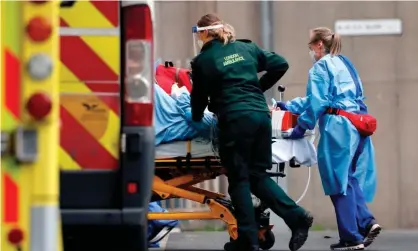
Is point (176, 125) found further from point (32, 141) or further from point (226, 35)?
point (32, 141)

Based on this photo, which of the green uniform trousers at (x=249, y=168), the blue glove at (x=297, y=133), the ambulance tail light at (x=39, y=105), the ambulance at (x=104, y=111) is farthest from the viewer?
the blue glove at (x=297, y=133)

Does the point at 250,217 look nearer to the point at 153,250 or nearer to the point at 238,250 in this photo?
the point at 238,250

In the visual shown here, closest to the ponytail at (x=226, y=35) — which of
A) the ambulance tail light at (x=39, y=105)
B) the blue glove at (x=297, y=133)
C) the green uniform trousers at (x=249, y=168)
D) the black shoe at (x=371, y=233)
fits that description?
Answer: the green uniform trousers at (x=249, y=168)

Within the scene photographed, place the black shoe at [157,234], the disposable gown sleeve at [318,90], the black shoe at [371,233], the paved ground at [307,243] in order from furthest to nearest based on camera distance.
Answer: the paved ground at [307,243] < the black shoe at [157,234] < the black shoe at [371,233] < the disposable gown sleeve at [318,90]

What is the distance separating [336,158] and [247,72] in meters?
1.32

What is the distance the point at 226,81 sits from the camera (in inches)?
240

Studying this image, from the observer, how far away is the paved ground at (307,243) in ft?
24.5

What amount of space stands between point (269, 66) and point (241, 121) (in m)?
0.55

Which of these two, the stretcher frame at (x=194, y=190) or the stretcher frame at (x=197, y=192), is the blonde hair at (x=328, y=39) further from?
the stretcher frame at (x=194, y=190)

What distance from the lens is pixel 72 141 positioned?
4180mm

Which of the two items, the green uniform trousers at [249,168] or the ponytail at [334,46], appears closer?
the green uniform trousers at [249,168]

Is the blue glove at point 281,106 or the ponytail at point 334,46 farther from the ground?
the ponytail at point 334,46

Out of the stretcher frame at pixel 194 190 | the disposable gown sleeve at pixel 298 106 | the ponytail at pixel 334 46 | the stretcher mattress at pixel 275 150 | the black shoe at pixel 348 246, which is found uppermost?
the ponytail at pixel 334 46

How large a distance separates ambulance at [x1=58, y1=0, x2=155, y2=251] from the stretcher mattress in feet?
6.91
